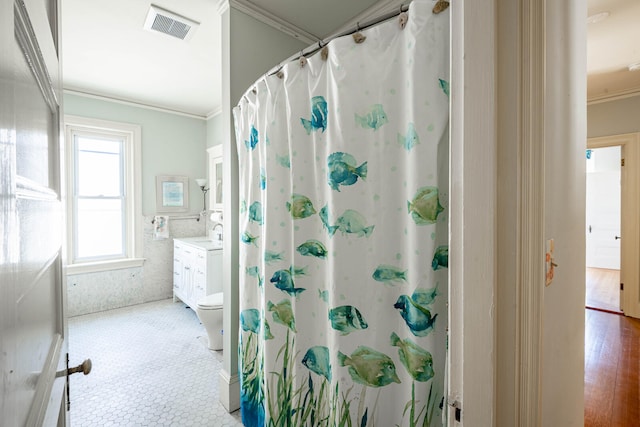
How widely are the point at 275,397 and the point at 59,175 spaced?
1269 mm

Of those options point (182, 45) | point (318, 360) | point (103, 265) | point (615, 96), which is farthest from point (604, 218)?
point (103, 265)

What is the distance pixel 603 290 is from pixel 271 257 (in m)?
5.45

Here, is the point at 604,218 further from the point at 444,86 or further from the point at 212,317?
the point at 212,317

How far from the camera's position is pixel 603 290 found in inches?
170

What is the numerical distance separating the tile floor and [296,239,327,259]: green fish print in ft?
4.19

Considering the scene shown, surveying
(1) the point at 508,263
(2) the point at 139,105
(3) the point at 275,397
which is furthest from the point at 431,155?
(2) the point at 139,105

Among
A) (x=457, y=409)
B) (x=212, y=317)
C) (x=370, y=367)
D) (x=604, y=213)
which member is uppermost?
(x=604, y=213)

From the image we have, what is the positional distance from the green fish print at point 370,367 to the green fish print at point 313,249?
1.31 ft

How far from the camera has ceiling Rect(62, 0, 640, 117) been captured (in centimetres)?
199

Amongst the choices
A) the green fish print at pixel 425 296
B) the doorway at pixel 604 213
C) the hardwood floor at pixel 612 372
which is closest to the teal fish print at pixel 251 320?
the green fish print at pixel 425 296

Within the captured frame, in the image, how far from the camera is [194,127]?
4172mm

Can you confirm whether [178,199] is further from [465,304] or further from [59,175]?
[465,304]

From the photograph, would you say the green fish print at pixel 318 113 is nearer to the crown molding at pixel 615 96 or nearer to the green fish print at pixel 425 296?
the green fish print at pixel 425 296

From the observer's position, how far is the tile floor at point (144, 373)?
1812mm
